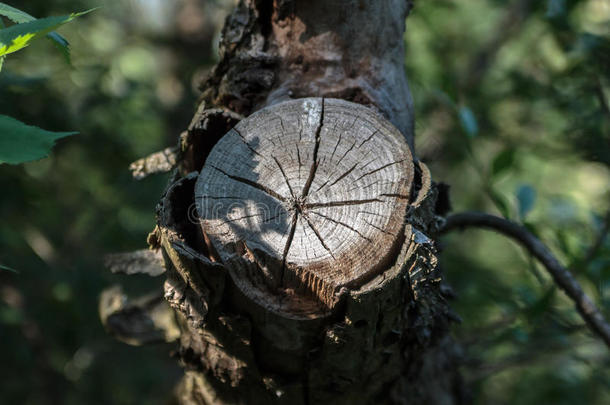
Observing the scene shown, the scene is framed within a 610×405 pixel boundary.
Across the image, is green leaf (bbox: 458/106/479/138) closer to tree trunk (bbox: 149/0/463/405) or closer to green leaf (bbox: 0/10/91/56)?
tree trunk (bbox: 149/0/463/405)

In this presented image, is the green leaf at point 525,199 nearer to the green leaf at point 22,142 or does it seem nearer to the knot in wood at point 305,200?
the knot in wood at point 305,200

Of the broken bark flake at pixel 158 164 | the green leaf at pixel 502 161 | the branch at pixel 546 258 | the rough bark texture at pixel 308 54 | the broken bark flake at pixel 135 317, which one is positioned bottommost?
the broken bark flake at pixel 135 317

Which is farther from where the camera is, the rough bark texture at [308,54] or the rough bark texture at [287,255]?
the rough bark texture at [308,54]

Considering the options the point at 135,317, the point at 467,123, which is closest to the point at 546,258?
the point at 467,123

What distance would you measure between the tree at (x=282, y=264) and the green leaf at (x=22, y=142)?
367mm

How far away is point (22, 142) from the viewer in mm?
980

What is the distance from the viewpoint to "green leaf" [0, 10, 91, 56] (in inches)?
39.0

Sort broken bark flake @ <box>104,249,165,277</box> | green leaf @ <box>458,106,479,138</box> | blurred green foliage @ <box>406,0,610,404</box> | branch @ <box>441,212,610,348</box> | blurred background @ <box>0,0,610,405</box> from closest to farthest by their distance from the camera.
Result: broken bark flake @ <box>104,249,165,277</box> → branch @ <box>441,212,610,348</box> → green leaf @ <box>458,106,479,138</box> → blurred green foliage @ <box>406,0,610,404</box> → blurred background @ <box>0,0,610,405</box>

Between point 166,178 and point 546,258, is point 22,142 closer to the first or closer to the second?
point 546,258

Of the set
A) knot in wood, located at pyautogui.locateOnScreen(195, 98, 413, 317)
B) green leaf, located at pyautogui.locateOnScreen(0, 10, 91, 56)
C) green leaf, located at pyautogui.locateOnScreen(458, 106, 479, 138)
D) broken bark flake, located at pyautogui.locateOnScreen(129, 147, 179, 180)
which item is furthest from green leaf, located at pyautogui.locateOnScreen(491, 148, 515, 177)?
green leaf, located at pyautogui.locateOnScreen(0, 10, 91, 56)

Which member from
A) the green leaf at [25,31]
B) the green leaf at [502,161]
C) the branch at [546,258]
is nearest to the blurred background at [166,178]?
the green leaf at [502,161]

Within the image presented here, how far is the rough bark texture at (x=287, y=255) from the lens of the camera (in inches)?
50.0

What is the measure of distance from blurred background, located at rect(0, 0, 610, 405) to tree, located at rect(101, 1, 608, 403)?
69 cm

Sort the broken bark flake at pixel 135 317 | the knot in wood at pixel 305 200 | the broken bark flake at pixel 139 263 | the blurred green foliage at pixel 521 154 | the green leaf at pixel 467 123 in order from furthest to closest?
the blurred green foliage at pixel 521 154 → the green leaf at pixel 467 123 → the broken bark flake at pixel 135 317 → the broken bark flake at pixel 139 263 → the knot in wood at pixel 305 200
